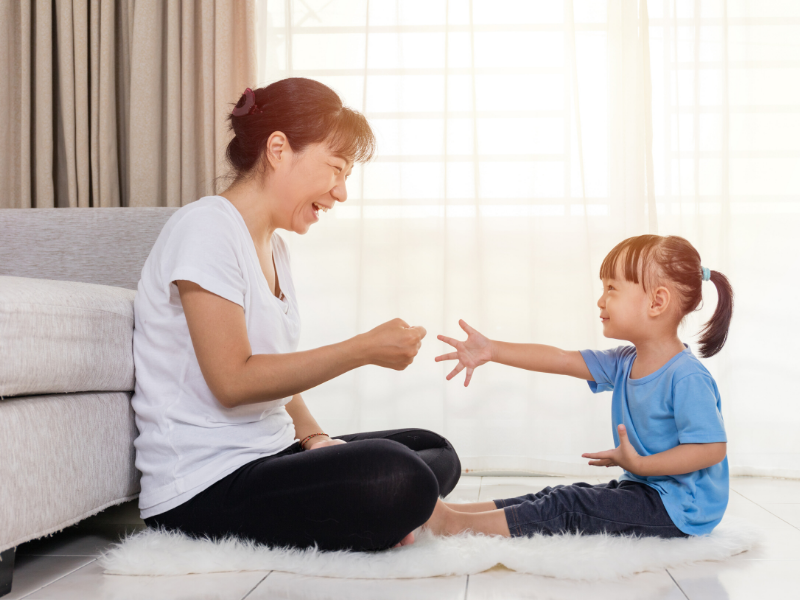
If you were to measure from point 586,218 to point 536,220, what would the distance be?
150mm

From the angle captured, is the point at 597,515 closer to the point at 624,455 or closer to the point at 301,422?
the point at 624,455

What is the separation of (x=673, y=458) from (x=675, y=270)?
366 millimetres

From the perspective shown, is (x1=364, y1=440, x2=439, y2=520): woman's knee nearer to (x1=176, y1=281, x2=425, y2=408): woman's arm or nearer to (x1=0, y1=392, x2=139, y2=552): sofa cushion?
(x1=176, y1=281, x2=425, y2=408): woman's arm

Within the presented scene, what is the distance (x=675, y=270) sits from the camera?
126 cm

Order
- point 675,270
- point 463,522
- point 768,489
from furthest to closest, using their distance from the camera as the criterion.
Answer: point 768,489, point 675,270, point 463,522

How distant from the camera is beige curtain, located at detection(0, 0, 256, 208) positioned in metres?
2.04

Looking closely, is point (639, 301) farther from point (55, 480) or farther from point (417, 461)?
point (55, 480)

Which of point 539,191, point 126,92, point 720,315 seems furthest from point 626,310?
point 126,92

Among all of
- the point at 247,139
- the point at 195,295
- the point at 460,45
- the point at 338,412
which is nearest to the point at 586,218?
the point at 460,45

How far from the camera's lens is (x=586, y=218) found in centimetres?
197

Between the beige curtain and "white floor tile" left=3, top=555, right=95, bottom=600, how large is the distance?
1.24 m

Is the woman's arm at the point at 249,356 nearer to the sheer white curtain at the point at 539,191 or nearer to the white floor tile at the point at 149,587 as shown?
the white floor tile at the point at 149,587

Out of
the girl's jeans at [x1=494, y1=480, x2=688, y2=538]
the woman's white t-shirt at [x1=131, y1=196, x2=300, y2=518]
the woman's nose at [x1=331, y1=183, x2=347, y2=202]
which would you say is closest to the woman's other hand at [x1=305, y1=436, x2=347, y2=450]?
the woman's white t-shirt at [x1=131, y1=196, x2=300, y2=518]

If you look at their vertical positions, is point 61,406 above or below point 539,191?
below
